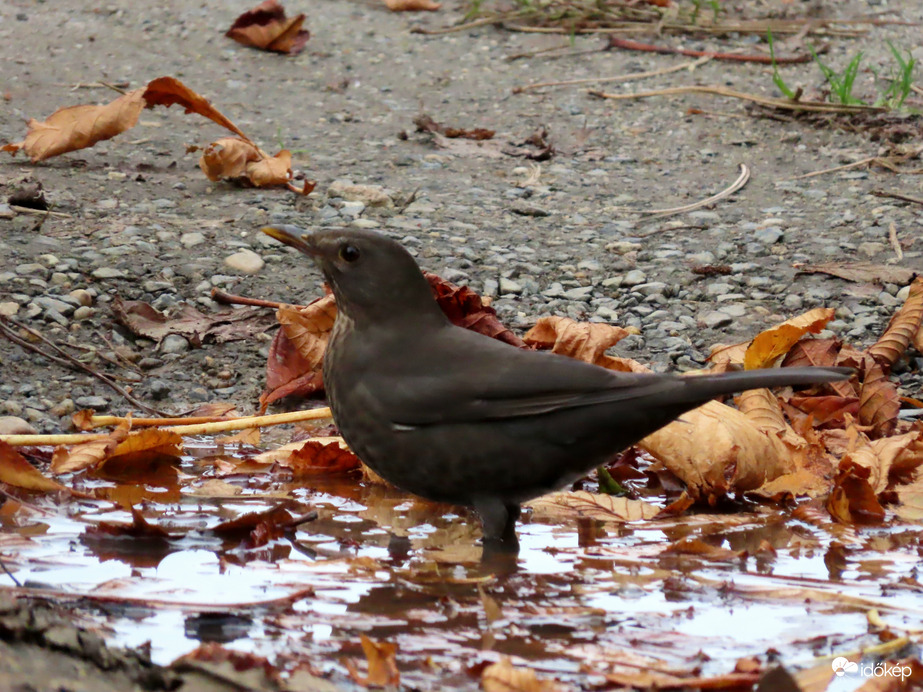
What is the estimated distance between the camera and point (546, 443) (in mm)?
3582

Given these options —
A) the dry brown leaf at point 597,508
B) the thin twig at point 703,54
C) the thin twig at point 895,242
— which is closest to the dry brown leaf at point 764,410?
the dry brown leaf at point 597,508

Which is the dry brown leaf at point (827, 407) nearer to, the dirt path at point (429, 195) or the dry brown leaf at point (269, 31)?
the dirt path at point (429, 195)

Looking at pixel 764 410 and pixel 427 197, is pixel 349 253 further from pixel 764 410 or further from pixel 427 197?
pixel 427 197

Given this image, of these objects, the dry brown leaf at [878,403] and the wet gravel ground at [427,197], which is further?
the wet gravel ground at [427,197]

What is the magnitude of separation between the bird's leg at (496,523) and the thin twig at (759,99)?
545 centimetres

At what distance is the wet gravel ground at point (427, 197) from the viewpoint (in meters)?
5.18

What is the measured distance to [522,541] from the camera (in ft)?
12.1

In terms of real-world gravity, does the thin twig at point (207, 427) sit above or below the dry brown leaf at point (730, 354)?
below

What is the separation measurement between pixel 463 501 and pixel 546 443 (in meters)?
0.30

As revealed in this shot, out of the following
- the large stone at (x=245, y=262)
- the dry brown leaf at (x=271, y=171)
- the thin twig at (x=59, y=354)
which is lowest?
the thin twig at (x=59, y=354)

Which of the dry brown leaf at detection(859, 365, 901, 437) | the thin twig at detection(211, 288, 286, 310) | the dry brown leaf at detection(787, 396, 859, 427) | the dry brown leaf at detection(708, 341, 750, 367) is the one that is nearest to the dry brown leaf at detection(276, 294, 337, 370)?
the thin twig at detection(211, 288, 286, 310)

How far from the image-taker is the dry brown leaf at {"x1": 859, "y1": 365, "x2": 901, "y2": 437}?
177 inches

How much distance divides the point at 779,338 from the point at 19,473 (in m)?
2.70

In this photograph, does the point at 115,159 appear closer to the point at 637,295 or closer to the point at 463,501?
the point at 637,295
